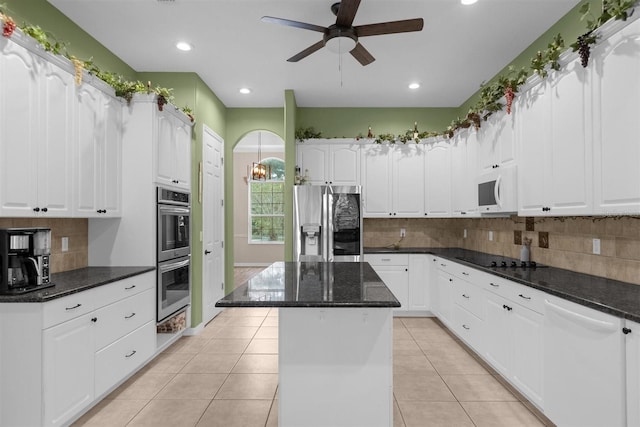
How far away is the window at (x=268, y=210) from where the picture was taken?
31.3 feet

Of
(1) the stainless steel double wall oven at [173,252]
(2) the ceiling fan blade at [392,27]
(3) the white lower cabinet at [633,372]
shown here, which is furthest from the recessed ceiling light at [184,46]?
(3) the white lower cabinet at [633,372]

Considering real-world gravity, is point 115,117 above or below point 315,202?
above

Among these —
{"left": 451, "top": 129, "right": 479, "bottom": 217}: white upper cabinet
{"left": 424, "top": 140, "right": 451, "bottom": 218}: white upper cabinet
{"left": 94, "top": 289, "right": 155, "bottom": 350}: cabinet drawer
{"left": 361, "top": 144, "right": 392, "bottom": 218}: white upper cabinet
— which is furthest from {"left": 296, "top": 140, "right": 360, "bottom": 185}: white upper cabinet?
{"left": 94, "top": 289, "right": 155, "bottom": 350}: cabinet drawer

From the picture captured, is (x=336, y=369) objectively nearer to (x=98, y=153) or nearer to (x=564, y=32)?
(x=98, y=153)

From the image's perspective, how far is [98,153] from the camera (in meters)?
3.06

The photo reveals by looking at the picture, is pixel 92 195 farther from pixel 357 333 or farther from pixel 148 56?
pixel 357 333

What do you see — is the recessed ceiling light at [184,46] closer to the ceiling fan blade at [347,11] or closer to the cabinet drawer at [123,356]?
the ceiling fan blade at [347,11]

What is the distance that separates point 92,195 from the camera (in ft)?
9.78

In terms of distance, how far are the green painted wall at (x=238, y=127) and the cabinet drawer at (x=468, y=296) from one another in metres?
3.33

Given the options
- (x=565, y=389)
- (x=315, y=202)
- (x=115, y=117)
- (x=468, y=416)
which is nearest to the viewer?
(x=565, y=389)

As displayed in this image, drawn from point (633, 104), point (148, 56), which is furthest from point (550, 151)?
point (148, 56)

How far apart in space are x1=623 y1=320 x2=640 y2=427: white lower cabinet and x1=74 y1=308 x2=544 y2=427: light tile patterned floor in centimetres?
95

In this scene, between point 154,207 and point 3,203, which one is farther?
point 154,207

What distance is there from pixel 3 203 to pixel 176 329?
88.3 inches
